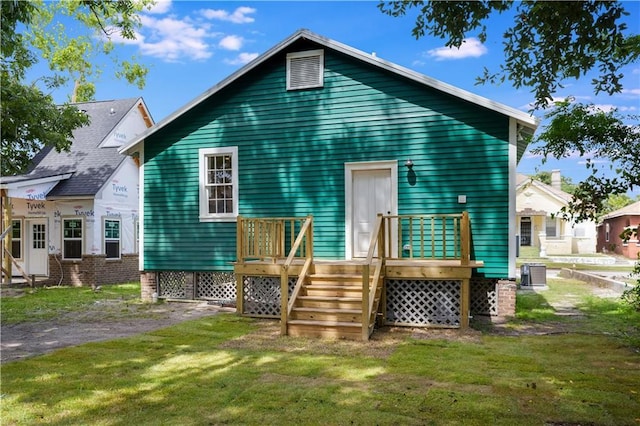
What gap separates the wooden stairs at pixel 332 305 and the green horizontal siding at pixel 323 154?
62.3 inches

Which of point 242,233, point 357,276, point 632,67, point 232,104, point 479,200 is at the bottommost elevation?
point 357,276

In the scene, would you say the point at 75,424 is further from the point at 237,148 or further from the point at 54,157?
the point at 54,157

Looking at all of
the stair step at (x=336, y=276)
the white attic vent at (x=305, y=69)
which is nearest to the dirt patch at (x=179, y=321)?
the stair step at (x=336, y=276)

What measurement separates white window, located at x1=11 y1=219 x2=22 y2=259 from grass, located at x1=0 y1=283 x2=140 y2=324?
2862 millimetres

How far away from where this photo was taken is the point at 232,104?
1059 cm

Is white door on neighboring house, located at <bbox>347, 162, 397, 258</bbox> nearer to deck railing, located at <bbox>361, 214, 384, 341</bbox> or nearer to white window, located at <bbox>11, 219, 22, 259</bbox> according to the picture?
deck railing, located at <bbox>361, 214, 384, 341</bbox>

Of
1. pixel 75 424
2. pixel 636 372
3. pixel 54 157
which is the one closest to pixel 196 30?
pixel 54 157

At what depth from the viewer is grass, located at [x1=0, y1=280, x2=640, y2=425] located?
152 inches

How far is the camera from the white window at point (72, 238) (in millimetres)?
15219

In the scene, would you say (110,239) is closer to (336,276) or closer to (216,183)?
(216,183)

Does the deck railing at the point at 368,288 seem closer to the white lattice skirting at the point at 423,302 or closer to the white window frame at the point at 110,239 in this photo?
the white lattice skirting at the point at 423,302

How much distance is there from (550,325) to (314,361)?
4.79 m

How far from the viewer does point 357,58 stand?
9.48 metres

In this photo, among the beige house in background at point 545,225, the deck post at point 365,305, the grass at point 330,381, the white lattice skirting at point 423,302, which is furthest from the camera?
the beige house in background at point 545,225
